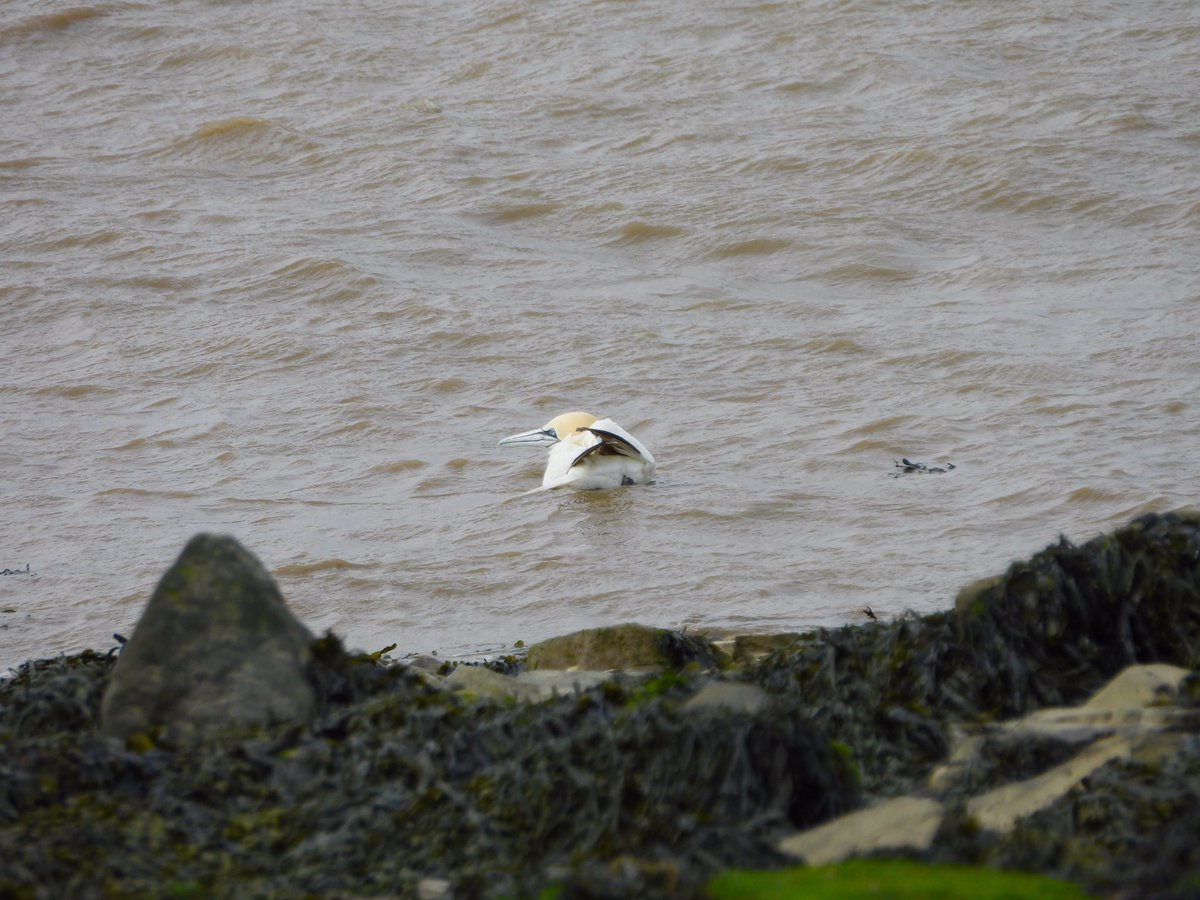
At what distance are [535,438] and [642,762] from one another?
743 centimetres

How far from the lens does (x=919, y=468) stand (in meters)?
9.78

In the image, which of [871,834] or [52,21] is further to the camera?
[52,21]

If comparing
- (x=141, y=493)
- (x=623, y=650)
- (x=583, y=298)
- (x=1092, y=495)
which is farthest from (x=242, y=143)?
(x=623, y=650)

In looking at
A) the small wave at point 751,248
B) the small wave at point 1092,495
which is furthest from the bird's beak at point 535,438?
the small wave at point 751,248

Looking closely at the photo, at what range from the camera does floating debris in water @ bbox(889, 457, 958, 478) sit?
31.8ft

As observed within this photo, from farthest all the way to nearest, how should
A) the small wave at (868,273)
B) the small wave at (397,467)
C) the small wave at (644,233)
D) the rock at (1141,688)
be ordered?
the small wave at (644,233), the small wave at (868,273), the small wave at (397,467), the rock at (1141,688)

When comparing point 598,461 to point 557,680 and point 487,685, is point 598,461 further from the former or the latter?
point 487,685

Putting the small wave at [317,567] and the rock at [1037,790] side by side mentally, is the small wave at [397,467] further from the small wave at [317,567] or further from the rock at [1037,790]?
the rock at [1037,790]

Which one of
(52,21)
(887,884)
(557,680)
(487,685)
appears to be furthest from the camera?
(52,21)

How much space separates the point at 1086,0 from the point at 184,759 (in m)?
17.4

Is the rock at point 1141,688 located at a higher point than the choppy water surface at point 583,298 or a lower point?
lower

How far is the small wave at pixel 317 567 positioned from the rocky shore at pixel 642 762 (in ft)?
11.7

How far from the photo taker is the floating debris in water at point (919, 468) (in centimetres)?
969

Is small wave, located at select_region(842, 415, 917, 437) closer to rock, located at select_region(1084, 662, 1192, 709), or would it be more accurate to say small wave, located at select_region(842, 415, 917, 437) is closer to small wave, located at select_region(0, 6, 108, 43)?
rock, located at select_region(1084, 662, 1192, 709)
